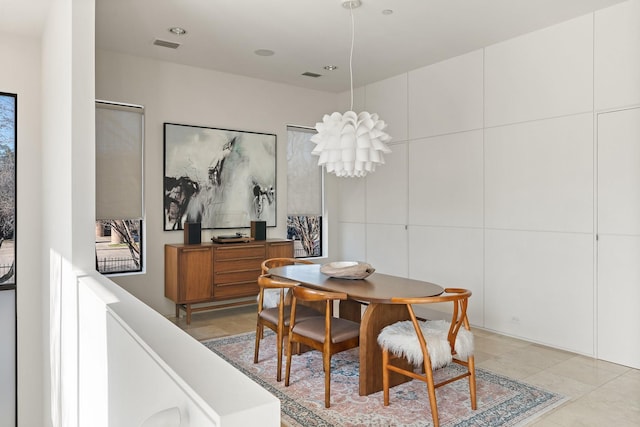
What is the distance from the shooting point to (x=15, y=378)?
4441 millimetres

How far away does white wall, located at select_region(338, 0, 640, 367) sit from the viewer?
388 centimetres

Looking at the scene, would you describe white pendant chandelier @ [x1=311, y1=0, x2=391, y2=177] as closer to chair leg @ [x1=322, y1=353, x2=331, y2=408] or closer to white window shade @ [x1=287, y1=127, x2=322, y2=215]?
chair leg @ [x1=322, y1=353, x2=331, y2=408]

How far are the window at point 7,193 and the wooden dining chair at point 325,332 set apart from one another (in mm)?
3103

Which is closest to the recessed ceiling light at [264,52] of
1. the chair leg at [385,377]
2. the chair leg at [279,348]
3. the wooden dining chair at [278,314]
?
the wooden dining chair at [278,314]

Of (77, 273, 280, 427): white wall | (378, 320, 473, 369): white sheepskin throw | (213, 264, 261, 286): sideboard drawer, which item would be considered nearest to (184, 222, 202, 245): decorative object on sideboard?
(213, 264, 261, 286): sideboard drawer

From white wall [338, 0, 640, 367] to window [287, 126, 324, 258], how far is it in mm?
1197

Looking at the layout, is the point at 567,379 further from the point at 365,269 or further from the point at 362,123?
the point at 362,123

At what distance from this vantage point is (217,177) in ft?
18.4

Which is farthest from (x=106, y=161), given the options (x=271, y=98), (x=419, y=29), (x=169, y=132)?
(x=419, y=29)

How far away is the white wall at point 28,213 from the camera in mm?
4379

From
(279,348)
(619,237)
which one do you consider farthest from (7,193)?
(619,237)

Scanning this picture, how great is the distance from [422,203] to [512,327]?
1729 mm

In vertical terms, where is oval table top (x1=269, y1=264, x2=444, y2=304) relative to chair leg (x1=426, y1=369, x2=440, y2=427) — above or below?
above

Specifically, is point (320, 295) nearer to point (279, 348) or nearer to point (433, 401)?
point (279, 348)
